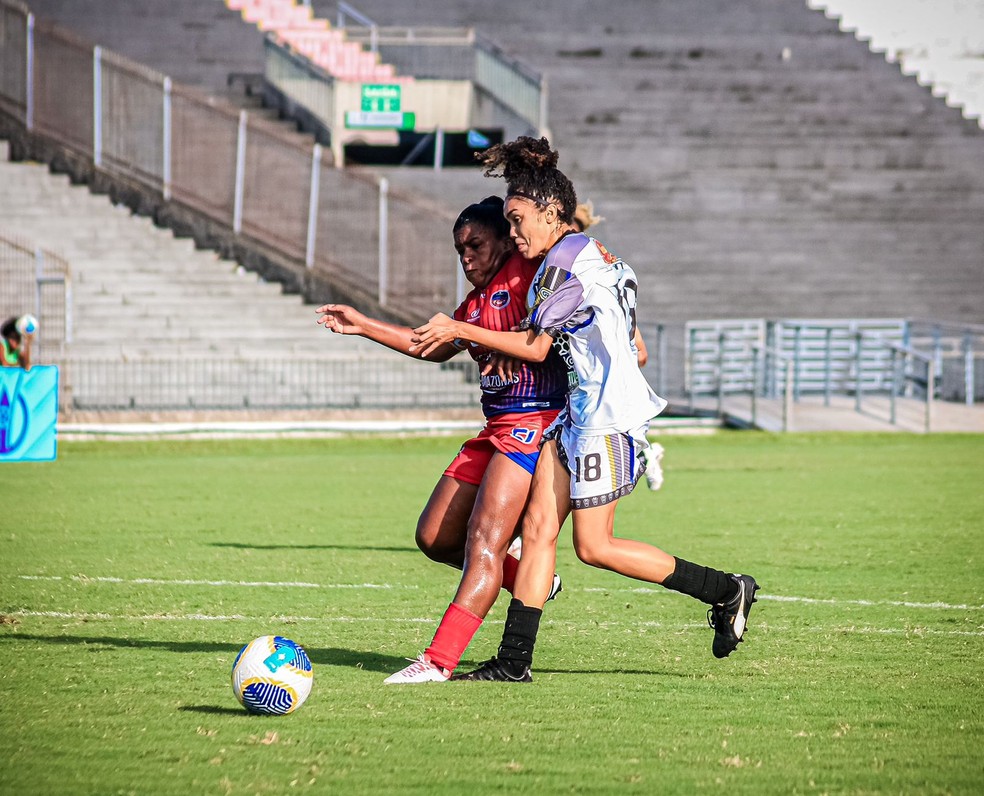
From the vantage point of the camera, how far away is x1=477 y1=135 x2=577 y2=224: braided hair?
6254mm

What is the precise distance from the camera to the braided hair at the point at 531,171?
6.25 metres

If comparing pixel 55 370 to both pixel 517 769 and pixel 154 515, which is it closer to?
pixel 154 515

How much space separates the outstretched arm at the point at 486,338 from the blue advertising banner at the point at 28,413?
10.5 metres

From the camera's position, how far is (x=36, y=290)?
23500 millimetres

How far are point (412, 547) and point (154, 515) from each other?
2945 mm

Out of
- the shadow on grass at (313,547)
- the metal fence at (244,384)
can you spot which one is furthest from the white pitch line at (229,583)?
the metal fence at (244,384)

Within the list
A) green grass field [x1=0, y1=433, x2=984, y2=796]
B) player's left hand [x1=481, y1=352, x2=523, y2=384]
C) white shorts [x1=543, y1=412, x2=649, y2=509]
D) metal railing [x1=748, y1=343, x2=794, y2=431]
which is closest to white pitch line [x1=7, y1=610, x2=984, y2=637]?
green grass field [x1=0, y1=433, x2=984, y2=796]

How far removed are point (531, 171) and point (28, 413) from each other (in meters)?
11.4

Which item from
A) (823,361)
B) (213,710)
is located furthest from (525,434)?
(823,361)

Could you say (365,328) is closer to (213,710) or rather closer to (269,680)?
(269,680)

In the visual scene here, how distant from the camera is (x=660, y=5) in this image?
122 feet

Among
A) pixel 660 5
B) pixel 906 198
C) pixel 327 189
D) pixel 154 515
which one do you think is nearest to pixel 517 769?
pixel 154 515

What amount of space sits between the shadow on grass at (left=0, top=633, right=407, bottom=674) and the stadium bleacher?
917 inches

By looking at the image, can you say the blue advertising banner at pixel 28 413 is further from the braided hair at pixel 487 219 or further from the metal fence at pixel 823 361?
the metal fence at pixel 823 361
